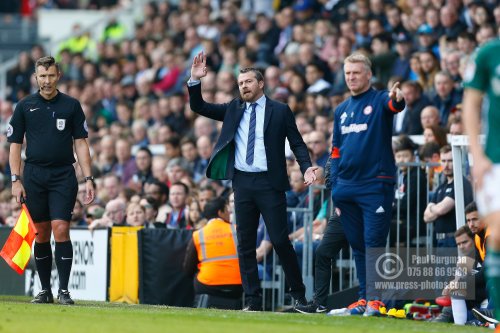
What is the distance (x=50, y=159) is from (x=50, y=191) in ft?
1.08

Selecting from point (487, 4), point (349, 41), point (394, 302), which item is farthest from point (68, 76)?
point (394, 302)

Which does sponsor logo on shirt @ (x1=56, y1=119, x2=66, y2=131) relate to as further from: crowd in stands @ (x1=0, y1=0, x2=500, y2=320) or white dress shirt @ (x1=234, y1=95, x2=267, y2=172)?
crowd in stands @ (x1=0, y1=0, x2=500, y2=320)

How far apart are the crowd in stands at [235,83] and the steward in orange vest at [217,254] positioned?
0.84 metres

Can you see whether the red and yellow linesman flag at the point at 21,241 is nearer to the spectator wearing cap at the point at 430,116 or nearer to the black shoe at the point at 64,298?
the black shoe at the point at 64,298

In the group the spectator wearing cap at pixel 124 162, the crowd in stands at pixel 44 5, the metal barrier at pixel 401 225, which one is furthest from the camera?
the crowd in stands at pixel 44 5

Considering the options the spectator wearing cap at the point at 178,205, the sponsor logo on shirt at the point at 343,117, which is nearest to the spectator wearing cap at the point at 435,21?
the spectator wearing cap at the point at 178,205

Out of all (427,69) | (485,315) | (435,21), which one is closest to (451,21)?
(435,21)

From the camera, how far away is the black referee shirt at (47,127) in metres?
12.3

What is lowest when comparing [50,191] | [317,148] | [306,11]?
[50,191]

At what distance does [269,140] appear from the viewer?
11992 mm

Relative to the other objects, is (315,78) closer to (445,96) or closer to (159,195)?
(445,96)

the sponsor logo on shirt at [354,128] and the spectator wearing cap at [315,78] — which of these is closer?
the sponsor logo on shirt at [354,128]

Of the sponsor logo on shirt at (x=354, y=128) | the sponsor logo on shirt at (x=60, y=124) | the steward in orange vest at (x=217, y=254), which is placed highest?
the sponsor logo on shirt at (x=60, y=124)

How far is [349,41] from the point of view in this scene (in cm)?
2011
